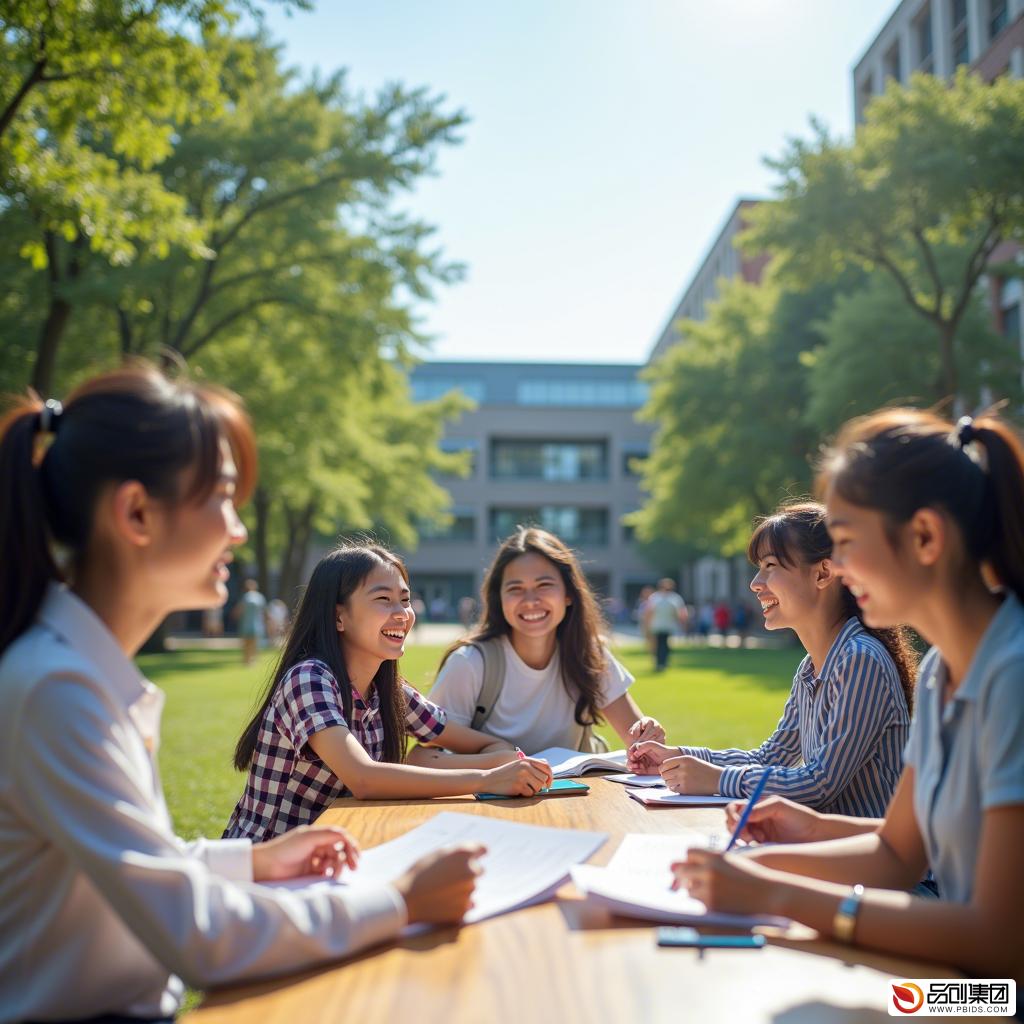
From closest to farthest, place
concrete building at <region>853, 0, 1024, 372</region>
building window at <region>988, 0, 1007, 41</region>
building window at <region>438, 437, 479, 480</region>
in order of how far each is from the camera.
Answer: concrete building at <region>853, 0, 1024, 372</region>
building window at <region>988, 0, 1007, 41</region>
building window at <region>438, 437, 479, 480</region>

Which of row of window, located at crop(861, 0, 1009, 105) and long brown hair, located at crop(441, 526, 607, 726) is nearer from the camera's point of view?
long brown hair, located at crop(441, 526, 607, 726)

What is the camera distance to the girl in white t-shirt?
147 inches

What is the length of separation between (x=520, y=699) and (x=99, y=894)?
2.49m

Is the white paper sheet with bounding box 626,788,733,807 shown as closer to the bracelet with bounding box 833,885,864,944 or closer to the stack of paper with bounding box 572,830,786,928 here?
the stack of paper with bounding box 572,830,786,928

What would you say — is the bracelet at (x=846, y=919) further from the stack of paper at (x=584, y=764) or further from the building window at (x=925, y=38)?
the building window at (x=925, y=38)

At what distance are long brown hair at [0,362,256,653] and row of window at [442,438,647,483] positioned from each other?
5674cm

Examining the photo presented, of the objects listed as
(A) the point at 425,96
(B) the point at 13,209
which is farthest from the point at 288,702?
(A) the point at 425,96

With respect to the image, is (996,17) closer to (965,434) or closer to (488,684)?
(488,684)

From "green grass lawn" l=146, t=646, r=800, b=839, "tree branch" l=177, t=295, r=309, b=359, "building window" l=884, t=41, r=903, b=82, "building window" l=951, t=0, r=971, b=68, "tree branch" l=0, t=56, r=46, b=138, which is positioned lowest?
"green grass lawn" l=146, t=646, r=800, b=839

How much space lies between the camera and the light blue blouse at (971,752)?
1.43 m

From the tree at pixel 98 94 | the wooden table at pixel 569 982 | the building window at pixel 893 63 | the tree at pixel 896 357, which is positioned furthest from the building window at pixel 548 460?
the wooden table at pixel 569 982

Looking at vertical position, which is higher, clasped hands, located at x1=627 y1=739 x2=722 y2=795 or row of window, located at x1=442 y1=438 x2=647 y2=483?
row of window, located at x1=442 y1=438 x2=647 y2=483

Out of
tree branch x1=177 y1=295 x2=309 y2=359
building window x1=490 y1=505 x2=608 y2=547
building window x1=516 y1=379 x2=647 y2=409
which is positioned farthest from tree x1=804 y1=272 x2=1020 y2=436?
building window x1=516 y1=379 x2=647 y2=409

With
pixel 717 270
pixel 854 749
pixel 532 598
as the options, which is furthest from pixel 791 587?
pixel 717 270
